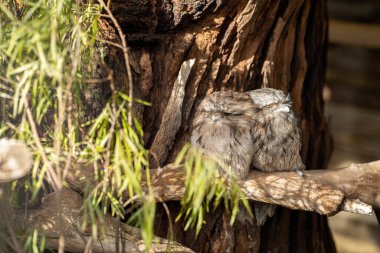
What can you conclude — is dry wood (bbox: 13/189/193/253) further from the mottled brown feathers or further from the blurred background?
the blurred background

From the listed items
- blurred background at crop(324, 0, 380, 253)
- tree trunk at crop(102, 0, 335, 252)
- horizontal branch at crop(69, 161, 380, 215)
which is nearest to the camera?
horizontal branch at crop(69, 161, 380, 215)

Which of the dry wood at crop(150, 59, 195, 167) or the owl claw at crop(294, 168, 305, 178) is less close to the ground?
the dry wood at crop(150, 59, 195, 167)

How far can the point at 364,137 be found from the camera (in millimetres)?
4094

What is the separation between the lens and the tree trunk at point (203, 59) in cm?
200

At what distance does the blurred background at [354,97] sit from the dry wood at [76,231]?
2.38 meters

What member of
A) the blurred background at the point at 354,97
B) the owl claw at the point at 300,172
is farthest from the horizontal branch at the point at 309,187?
the blurred background at the point at 354,97

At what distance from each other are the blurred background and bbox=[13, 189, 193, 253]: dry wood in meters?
2.38

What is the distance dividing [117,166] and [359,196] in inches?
32.0

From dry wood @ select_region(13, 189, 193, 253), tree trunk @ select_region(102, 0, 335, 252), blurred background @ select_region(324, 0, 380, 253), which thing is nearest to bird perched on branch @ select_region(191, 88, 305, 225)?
tree trunk @ select_region(102, 0, 335, 252)

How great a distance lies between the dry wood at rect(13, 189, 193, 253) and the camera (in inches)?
75.0

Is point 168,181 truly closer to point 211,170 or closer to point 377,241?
point 211,170

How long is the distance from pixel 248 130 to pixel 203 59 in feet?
0.97

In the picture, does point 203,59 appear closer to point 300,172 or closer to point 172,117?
point 172,117

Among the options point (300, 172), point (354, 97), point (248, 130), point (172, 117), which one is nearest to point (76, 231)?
point (172, 117)
